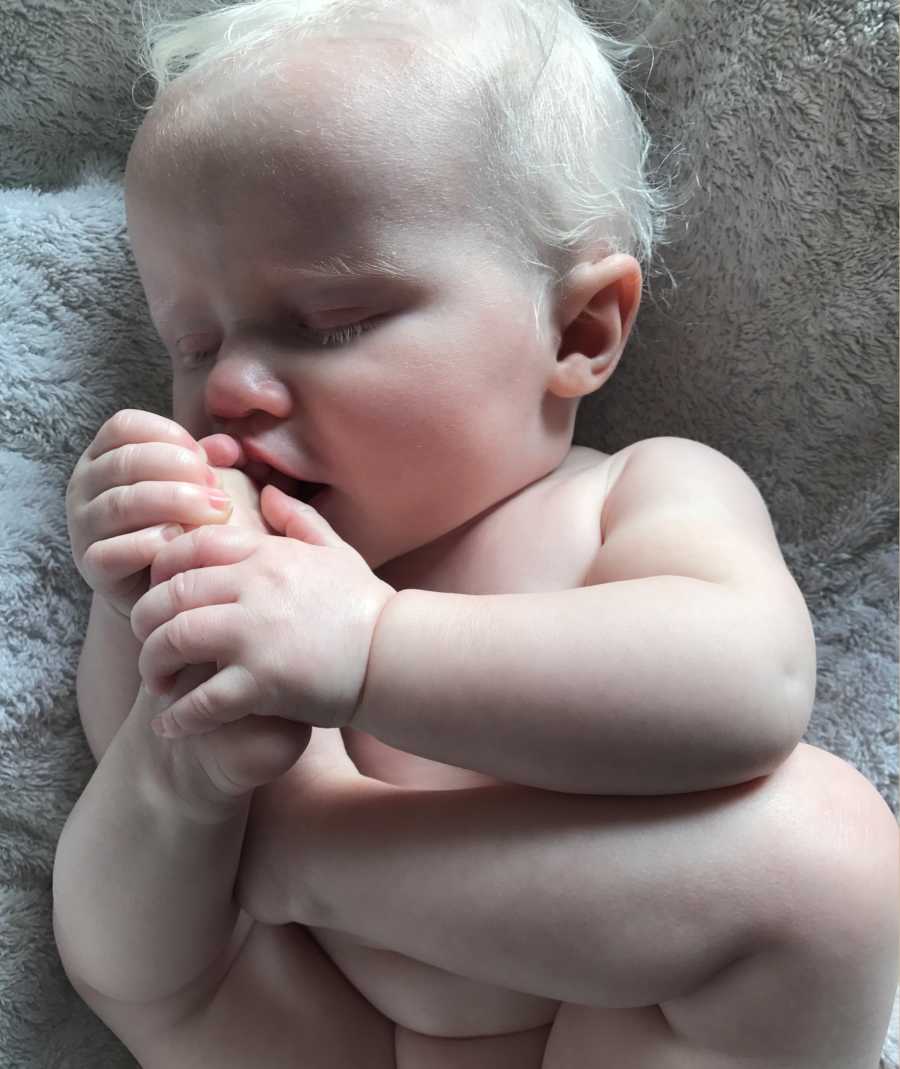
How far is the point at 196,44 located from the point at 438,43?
288 mm

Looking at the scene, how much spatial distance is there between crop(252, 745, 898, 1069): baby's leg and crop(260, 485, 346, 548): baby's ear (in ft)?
0.72

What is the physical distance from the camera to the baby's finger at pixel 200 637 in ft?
2.33

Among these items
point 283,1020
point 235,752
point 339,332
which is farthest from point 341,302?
point 283,1020

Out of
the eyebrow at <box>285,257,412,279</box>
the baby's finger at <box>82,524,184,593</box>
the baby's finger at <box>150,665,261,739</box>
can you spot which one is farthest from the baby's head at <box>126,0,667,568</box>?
the baby's finger at <box>150,665,261,739</box>

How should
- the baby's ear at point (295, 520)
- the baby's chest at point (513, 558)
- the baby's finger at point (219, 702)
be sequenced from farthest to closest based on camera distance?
the baby's chest at point (513, 558) < the baby's ear at point (295, 520) < the baby's finger at point (219, 702)

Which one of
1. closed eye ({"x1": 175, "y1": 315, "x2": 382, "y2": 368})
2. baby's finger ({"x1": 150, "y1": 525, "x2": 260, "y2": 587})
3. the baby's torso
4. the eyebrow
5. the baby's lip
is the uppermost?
the eyebrow

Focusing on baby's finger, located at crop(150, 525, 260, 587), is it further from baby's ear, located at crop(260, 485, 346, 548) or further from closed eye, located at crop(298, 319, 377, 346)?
closed eye, located at crop(298, 319, 377, 346)

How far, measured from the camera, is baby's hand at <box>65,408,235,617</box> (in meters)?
0.78

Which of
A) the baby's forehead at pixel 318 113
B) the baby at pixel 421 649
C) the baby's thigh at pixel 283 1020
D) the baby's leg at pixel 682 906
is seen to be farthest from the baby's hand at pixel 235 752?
the baby's forehead at pixel 318 113

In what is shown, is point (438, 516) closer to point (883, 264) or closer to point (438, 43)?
point (438, 43)

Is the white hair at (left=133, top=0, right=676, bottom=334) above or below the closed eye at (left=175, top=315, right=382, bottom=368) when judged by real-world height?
above

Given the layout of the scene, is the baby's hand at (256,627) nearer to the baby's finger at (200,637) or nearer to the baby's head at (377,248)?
the baby's finger at (200,637)

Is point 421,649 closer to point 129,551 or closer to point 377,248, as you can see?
point 129,551

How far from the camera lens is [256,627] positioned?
71 centimetres
